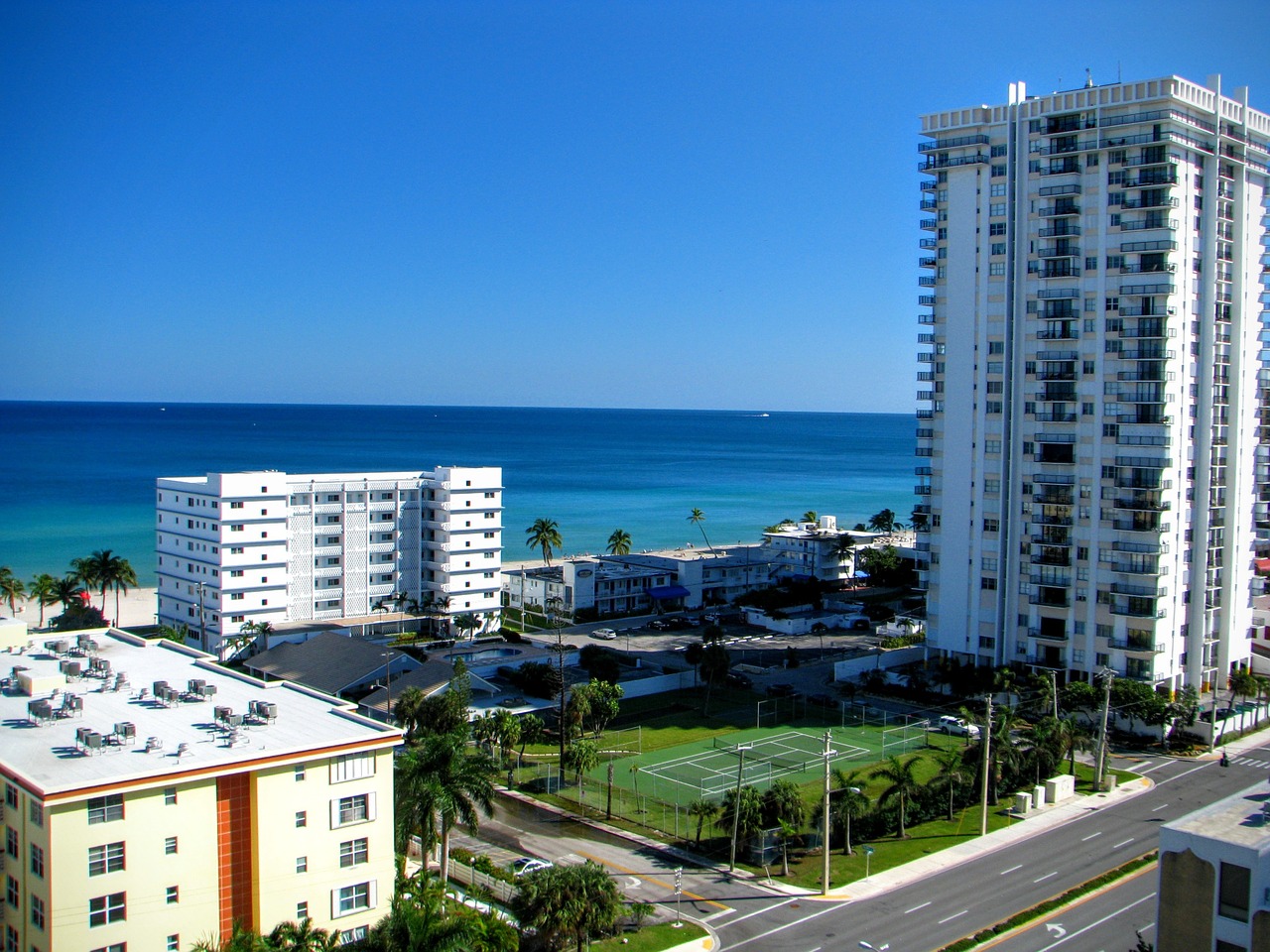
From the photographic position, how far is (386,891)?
31547 millimetres

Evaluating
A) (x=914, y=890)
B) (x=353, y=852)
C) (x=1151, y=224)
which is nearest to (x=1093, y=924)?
(x=914, y=890)

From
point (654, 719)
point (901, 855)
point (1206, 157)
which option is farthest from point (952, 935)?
point (1206, 157)

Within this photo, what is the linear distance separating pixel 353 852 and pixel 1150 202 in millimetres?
57804

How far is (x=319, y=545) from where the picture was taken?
84250mm

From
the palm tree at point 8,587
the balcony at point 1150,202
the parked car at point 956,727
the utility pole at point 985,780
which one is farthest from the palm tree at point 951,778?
the palm tree at point 8,587

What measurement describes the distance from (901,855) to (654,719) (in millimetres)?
21559

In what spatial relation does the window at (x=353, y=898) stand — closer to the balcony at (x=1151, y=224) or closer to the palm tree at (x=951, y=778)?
the palm tree at (x=951, y=778)

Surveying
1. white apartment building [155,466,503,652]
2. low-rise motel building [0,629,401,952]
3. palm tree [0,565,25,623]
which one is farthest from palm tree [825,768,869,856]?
palm tree [0,565,25,623]

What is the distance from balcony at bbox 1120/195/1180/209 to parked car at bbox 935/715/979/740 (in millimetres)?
31192

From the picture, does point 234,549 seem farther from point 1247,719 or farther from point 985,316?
point 1247,719

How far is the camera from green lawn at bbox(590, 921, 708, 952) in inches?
1344

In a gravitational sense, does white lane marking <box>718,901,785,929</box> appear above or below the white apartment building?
below

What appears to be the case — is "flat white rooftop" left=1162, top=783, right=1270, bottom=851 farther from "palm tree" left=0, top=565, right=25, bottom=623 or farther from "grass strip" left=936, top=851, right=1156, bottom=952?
"palm tree" left=0, top=565, right=25, bottom=623

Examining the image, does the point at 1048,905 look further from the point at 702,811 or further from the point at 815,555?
the point at 815,555
